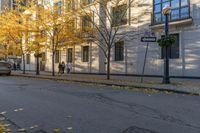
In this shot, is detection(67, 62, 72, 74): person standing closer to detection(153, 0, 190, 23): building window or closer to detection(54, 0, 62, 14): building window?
detection(54, 0, 62, 14): building window

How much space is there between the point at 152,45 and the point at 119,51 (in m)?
4.95

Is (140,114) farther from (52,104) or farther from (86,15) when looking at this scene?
(86,15)

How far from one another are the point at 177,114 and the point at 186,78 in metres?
16.7

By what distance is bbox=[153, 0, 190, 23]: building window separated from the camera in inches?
1027

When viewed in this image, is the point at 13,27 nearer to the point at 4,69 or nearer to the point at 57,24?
the point at 4,69

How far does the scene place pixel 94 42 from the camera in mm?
33719

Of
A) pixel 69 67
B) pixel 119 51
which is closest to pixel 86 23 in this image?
pixel 119 51

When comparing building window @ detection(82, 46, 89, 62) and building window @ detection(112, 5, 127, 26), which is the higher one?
building window @ detection(112, 5, 127, 26)

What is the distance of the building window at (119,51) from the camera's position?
32378 millimetres

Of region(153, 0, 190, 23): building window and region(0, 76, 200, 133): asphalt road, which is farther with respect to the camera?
region(153, 0, 190, 23): building window

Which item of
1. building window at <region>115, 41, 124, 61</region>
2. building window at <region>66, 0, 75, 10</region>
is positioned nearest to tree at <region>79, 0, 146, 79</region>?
building window at <region>115, 41, 124, 61</region>

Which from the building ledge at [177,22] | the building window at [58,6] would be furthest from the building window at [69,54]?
the building ledge at [177,22]

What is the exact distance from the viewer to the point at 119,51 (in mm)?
32781

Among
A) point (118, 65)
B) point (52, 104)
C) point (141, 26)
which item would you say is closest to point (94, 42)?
point (118, 65)
